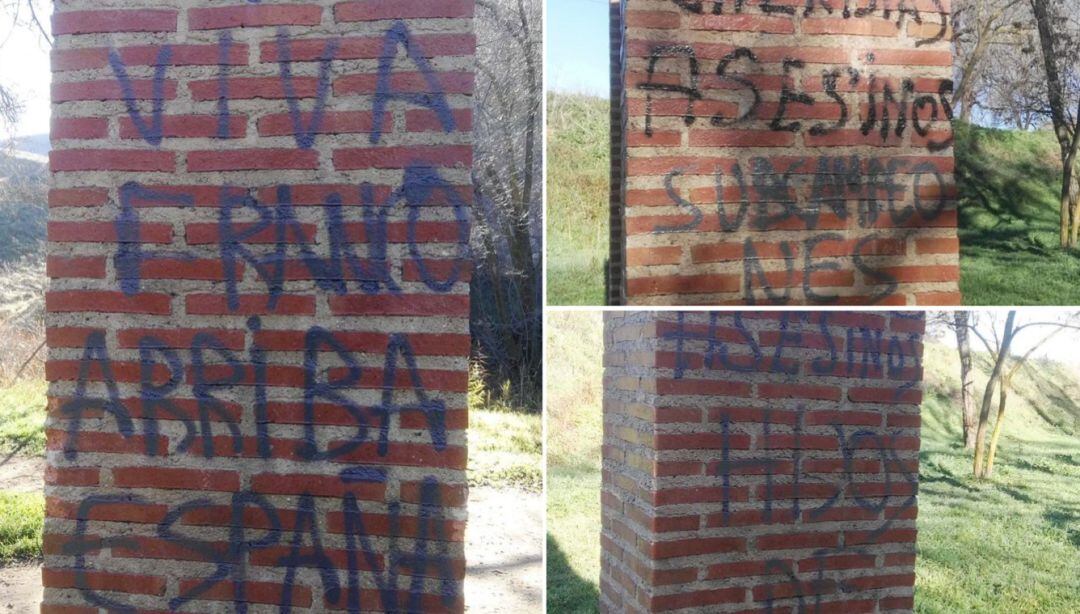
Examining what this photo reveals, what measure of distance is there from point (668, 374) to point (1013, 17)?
18.1 ft

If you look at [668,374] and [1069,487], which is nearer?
[668,374]

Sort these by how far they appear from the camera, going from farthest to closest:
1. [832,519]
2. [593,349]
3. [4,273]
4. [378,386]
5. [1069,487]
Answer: [4,273] → [1069,487] → [593,349] → [832,519] → [378,386]

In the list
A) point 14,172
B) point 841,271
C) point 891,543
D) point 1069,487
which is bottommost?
point 1069,487

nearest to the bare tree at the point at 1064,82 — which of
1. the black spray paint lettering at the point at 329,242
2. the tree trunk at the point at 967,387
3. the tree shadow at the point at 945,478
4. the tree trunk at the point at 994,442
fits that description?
the tree trunk at the point at 967,387

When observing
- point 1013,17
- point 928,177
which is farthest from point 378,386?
point 1013,17

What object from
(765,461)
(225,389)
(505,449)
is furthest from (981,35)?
(505,449)

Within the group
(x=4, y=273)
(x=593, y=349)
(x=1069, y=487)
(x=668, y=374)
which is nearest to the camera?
(x=668, y=374)

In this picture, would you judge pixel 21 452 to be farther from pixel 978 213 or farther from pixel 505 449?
pixel 978 213

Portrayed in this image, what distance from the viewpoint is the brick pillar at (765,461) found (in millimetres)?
2480

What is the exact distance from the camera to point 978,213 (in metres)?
6.28

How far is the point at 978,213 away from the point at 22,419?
34.3ft

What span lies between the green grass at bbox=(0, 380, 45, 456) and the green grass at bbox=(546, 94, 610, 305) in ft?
21.1

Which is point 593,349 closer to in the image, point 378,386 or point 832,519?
point 832,519

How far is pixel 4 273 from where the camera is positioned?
32.5ft
